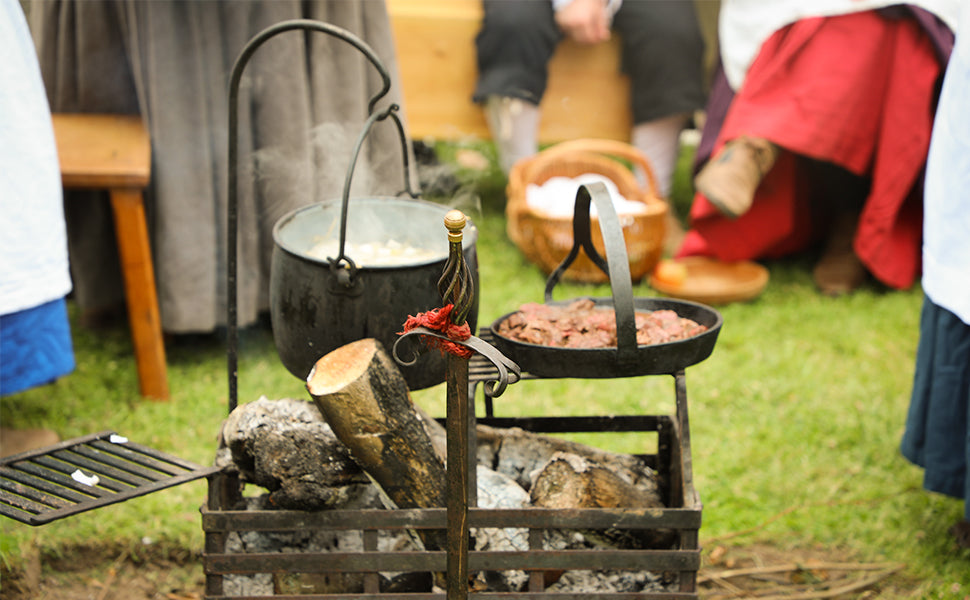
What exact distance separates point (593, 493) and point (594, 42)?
3.17m

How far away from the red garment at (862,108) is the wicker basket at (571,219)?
284 millimetres

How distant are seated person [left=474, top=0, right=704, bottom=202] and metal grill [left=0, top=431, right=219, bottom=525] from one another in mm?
2979

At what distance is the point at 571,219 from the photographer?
3926 mm

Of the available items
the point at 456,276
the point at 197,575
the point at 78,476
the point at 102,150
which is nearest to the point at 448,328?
the point at 456,276

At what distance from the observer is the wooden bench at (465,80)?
4398mm

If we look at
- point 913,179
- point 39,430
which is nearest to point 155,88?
point 39,430

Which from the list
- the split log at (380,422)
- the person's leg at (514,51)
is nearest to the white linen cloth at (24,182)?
the split log at (380,422)

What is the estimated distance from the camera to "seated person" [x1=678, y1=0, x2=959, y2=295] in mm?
3676

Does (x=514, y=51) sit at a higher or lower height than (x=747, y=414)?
higher

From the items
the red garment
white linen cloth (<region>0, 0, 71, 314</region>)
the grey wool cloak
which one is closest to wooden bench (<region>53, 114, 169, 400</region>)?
the grey wool cloak

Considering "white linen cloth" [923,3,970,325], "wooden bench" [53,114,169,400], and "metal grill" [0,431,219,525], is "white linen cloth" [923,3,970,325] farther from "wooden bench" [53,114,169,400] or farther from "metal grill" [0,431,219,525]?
"wooden bench" [53,114,169,400]

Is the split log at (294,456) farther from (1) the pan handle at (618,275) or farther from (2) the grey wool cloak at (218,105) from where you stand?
(2) the grey wool cloak at (218,105)

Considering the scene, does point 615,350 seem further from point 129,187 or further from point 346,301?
point 129,187

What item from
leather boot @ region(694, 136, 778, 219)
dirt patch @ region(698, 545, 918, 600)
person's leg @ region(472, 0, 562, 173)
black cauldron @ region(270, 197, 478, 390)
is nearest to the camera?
black cauldron @ region(270, 197, 478, 390)
